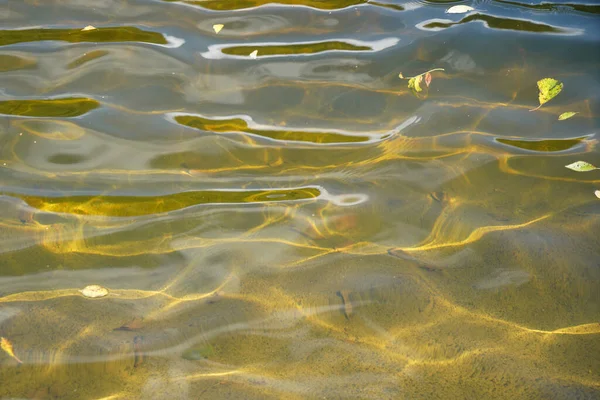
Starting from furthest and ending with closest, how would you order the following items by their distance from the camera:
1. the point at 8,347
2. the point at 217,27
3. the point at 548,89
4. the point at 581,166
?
the point at 217,27 → the point at 548,89 → the point at 581,166 → the point at 8,347

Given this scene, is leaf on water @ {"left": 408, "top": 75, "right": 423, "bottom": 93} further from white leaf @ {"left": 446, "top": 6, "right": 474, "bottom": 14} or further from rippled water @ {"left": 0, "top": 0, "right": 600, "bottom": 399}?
white leaf @ {"left": 446, "top": 6, "right": 474, "bottom": 14}

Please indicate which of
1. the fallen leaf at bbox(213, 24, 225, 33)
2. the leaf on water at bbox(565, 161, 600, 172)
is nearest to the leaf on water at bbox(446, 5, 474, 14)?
the leaf on water at bbox(565, 161, 600, 172)

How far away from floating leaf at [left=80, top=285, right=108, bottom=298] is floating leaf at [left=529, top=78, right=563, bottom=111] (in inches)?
113

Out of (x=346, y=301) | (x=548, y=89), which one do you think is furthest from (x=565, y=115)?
(x=346, y=301)

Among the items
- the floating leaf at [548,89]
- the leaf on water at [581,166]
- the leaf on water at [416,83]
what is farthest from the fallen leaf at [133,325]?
the floating leaf at [548,89]

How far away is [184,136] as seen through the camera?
3.18m

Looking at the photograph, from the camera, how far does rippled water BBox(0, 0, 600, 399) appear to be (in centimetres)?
224

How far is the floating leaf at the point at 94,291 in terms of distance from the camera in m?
2.45

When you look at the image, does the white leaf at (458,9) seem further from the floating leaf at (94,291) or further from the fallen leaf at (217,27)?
→ the floating leaf at (94,291)

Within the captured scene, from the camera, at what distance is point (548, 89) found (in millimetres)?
3438

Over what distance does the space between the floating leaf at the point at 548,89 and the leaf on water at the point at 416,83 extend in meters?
0.77

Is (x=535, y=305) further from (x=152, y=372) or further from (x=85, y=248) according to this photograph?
(x=85, y=248)

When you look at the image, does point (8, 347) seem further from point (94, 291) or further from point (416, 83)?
point (416, 83)

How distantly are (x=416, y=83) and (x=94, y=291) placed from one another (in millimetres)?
2396
